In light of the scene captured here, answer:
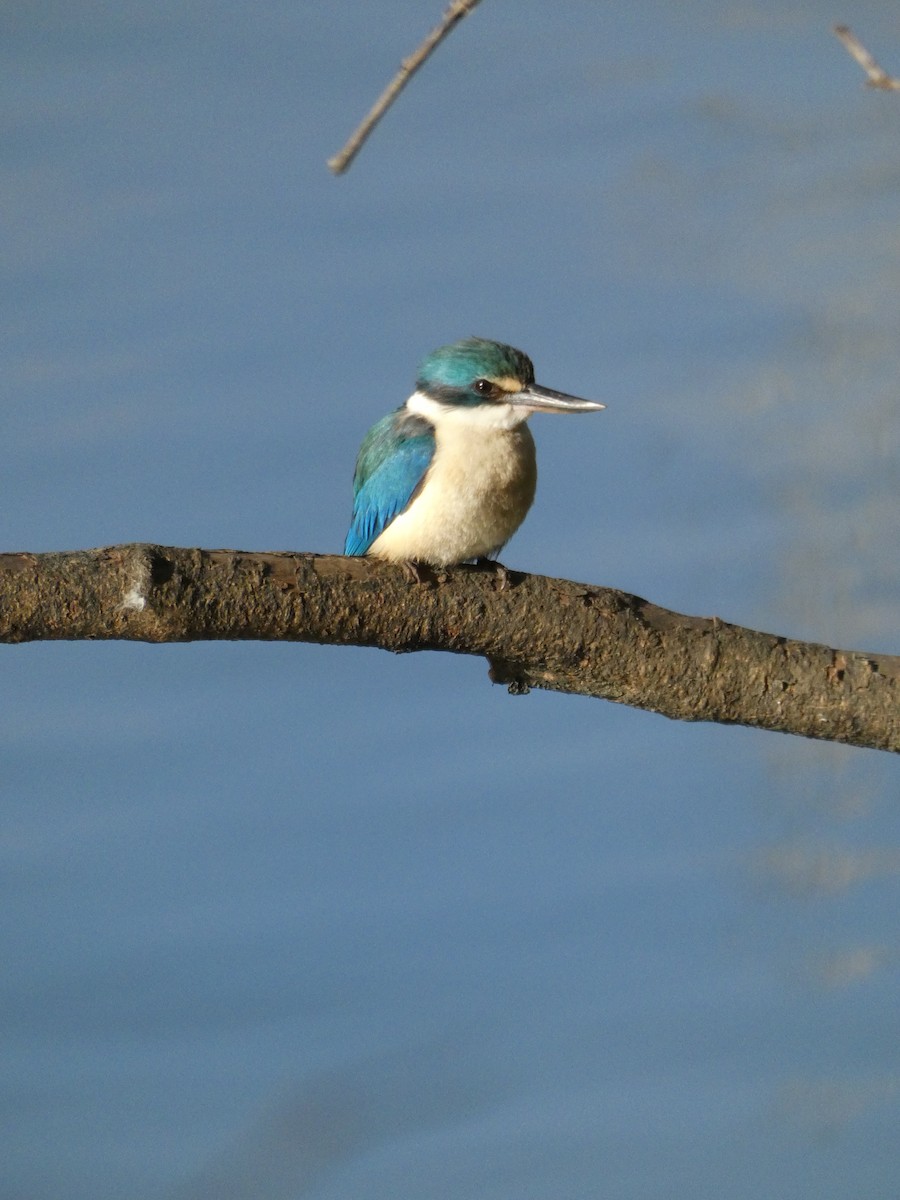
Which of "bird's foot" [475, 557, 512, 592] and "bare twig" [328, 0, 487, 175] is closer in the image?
"bare twig" [328, 0, 487, 175]

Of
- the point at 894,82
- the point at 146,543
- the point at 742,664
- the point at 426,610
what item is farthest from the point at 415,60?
the point at 742,664

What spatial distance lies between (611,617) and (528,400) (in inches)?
17.0

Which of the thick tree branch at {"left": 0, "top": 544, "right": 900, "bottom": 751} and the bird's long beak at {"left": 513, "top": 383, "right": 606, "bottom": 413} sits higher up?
the bird's long beak at {"left": 513, "top": 383, "right": 606, "bottom": 413}

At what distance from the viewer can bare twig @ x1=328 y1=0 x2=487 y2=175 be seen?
1.36m

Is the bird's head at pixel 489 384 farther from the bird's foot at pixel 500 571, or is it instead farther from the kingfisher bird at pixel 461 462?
the bird's foot at pixel 500 571

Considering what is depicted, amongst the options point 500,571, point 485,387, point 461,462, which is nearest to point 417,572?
point 500,571

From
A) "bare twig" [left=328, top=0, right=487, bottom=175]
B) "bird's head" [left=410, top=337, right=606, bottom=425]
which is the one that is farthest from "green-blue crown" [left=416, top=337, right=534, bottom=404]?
"bare twig" [left=328, top=0, right=487, bottom=175]

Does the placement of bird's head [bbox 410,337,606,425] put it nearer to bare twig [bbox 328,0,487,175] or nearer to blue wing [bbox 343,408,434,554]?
blue wing [bbox 343,408,434,554]

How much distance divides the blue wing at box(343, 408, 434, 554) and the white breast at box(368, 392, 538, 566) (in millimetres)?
22

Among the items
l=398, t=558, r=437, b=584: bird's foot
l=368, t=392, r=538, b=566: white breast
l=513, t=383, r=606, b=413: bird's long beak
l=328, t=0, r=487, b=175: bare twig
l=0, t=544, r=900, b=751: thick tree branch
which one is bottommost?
l=0, t=544, r=900, b=751: thick tree branch

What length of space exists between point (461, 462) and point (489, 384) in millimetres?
140

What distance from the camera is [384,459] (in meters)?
2.51

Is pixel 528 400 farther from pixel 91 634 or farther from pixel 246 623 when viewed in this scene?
pixel 91 634

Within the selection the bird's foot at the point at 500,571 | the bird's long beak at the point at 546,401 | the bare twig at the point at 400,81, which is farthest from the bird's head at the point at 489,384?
the bare twig at the point at 400,81
